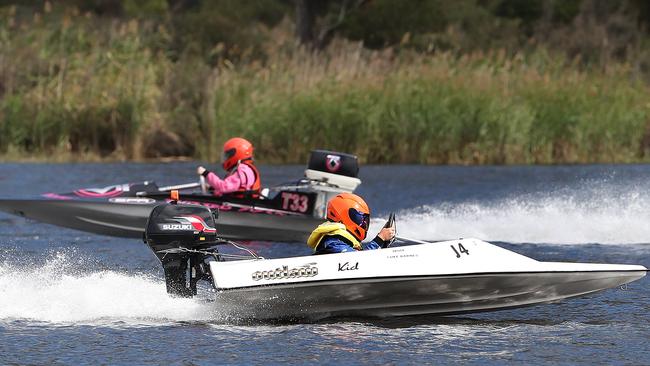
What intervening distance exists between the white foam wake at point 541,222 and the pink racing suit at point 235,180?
2411mm

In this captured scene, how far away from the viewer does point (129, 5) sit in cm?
5747

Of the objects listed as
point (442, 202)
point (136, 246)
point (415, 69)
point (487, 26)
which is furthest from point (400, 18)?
point (136, 246)

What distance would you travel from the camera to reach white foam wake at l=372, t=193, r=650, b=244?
58.8 feet

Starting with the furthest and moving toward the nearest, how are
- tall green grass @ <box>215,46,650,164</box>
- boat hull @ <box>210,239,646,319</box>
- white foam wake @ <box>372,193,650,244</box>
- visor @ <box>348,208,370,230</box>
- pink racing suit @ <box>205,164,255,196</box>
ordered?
1. tall green grass @ <box>215,46,650,164</box>
2. white foam wake @ <box>372,193,650,244</box>
3. pink racing suit @ <box>205,164,255,196</box>
4. visor @ <box>348,208,370,230</box>
5. boat hull @ <box>210,239,646,319</box>

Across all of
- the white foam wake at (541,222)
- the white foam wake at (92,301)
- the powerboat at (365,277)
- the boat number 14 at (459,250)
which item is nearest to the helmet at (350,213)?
the powerboat at (365,277)

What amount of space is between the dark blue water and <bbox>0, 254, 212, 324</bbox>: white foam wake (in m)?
0.01

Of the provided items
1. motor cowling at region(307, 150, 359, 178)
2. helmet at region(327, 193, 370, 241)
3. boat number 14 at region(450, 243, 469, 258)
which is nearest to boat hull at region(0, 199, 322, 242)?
motor cowling at region(307, 150, 359, 178)

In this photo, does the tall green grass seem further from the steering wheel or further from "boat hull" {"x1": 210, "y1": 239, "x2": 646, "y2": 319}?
"boat hull" {"x1": 210, "y1": 239, "x2": 646, "y2": 319}

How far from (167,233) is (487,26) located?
3859 centimetres

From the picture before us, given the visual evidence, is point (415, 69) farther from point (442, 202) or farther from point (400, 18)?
point (400, 18)

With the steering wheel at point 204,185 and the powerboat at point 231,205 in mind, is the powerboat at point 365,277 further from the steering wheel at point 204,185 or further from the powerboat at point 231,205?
the steering wheel at point 204,185

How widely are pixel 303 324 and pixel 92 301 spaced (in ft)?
6.45

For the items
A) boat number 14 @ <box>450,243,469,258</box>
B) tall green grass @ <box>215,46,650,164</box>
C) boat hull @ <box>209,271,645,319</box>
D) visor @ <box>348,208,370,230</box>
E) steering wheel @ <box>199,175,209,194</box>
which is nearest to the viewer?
boat hull @ <box>209,271,645,319</box>

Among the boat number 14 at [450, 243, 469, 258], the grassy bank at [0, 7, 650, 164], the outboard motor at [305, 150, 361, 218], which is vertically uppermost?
the grassy bank at [0, 7, 650, 164]
